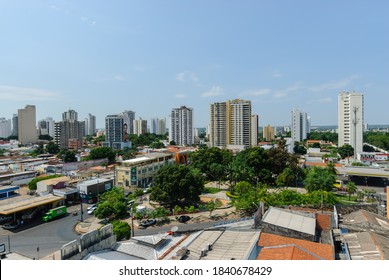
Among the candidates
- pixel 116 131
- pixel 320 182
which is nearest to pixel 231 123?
pixel 116 131

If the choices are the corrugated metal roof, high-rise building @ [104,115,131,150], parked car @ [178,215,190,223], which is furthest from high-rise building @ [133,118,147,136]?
the corrugated metal roof

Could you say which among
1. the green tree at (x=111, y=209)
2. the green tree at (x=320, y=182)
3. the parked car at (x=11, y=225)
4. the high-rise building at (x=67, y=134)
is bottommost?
the parked car at (x=11, y=225)

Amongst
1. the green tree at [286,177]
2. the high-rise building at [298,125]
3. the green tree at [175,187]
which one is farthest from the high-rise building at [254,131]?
the green tree at [175,187]

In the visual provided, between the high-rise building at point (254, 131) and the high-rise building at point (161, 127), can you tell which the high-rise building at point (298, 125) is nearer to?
the high-rise building at point (254, 131)

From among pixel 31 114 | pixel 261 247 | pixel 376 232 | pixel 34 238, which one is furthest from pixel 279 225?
pixel 31 114

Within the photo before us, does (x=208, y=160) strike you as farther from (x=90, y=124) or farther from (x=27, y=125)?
(x=90, y=124)

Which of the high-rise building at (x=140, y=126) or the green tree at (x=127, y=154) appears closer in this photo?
the green tree at (x=127, y=154)
